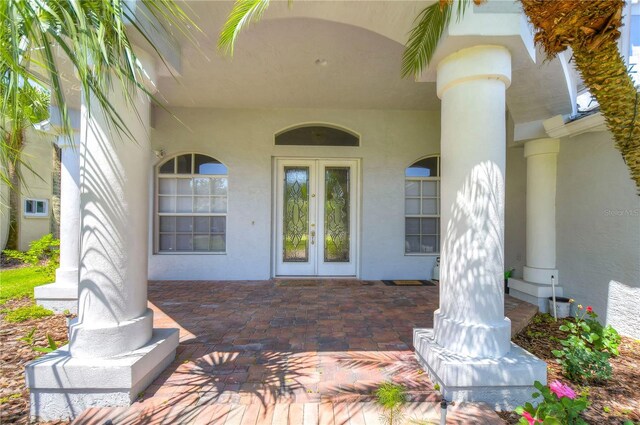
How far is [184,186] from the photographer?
7121mm

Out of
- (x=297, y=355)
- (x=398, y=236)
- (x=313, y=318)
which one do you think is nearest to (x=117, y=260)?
(x=297, y=355)

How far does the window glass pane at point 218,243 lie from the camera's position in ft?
23.1

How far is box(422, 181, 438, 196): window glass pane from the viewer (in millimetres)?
7273

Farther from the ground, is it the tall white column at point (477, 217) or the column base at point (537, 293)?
the tall white column at point (477, 217)

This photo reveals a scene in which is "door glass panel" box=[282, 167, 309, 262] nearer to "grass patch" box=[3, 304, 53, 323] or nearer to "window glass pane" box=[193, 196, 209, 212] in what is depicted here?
"window glass pane" box=[193, 196, 209, 212]

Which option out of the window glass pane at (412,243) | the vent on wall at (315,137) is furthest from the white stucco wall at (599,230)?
the vent on wall at (315,137)

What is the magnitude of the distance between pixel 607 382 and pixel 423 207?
465 cm

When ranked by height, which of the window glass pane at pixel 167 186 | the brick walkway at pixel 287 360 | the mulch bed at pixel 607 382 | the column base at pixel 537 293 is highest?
the window glass pane at pixel 167 186

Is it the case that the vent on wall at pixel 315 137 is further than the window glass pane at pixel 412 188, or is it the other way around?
the window glass pane at pixel 412 188

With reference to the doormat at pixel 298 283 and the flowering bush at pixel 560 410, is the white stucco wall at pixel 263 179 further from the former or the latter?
the flowering bush at pixel 560 410

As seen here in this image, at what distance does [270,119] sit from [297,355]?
520cm

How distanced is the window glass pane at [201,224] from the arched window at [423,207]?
4.65 meters

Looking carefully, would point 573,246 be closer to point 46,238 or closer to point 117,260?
point 117,260

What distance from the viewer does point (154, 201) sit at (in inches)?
276
